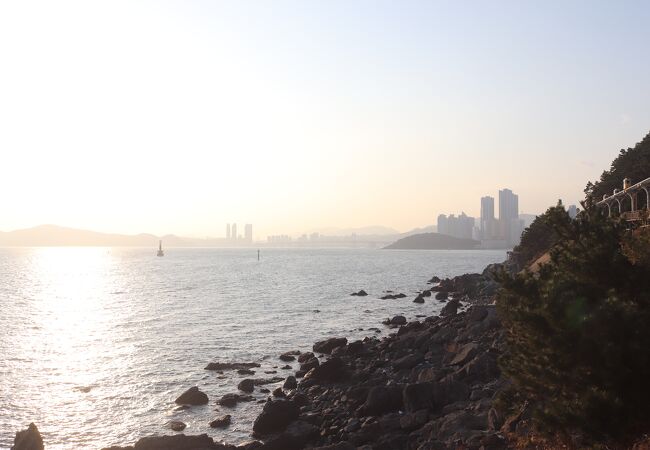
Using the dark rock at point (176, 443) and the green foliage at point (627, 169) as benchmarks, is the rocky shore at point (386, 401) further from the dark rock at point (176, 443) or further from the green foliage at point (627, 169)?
the green foliage at point (627, 169)

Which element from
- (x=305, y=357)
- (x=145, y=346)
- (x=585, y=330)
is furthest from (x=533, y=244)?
(x=585, y=330)

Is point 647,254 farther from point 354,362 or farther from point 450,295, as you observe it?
point 450,295

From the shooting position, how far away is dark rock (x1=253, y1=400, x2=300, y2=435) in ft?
76.5

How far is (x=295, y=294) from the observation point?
80.8 metres

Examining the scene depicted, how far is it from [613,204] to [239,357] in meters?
38.0

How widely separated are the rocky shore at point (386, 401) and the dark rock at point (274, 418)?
4 centimetres

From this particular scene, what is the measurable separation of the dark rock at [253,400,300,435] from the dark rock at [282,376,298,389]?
19.3 ft

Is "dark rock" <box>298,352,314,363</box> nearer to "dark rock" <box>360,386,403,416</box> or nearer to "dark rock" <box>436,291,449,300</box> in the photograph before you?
"dark rock" <box>360,386,403,416</box>

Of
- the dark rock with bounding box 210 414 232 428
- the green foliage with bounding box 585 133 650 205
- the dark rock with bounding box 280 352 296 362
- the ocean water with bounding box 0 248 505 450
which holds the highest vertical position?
the green foliage with bounding box 585 133 650 205

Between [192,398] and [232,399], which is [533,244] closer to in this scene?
[232,399]

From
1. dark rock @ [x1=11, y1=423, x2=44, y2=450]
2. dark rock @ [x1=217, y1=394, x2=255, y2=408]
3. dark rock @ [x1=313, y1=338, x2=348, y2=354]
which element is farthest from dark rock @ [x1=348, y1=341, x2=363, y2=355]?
dark rock @ [x1=11, y1=423, x2=44, y2=450]

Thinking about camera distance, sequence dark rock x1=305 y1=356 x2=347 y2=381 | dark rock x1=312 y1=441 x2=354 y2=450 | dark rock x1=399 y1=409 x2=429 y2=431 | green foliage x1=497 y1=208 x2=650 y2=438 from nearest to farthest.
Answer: green foliage x1=497 y1=208 x2=650 y2=438 → dark rock x1=312 y1=441 x2=354 y2=450 → dark rock x1=399 y1=409 x2=429 y2=431 → dark rock x1=305 y1=356 x2=347 y2=381

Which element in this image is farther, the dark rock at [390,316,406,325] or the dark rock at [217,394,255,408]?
the dark rock at [390,316,406,325]

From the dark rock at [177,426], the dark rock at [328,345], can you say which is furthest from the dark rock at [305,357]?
the dark rock at [177,426]
